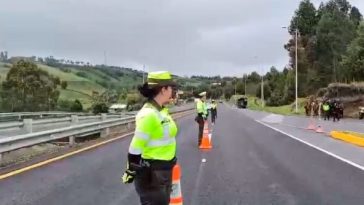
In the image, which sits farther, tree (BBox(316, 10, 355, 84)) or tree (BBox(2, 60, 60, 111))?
tree (BBox(316, 10, 355, 84))

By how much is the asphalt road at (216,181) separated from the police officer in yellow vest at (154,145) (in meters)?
4.20


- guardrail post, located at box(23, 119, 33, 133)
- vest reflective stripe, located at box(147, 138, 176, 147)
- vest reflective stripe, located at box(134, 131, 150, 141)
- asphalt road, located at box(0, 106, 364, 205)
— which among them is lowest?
asphalt road, located at box(0, 106, 364, 205)

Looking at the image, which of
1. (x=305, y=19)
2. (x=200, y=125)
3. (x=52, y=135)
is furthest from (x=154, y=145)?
(x=305, y=19)

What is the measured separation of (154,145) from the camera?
17.1 feet

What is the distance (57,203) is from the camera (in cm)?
932

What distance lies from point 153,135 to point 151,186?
44 cm

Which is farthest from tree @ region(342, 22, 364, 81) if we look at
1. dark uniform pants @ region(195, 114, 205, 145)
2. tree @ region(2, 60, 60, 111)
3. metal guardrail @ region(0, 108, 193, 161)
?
dark uniform pants @ region(195, 114, 205, 145)

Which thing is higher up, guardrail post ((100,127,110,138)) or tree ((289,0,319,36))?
tree ((289,0,319,36))

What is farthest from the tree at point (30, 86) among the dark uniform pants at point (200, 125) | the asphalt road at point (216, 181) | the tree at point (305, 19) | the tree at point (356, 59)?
the tree at point (305, 19)

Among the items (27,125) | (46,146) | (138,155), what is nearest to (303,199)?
(138,155)

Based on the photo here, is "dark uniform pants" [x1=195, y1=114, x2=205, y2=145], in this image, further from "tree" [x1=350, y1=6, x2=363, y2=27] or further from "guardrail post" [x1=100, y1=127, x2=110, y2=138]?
"tree" [x1=350, y1=6, x2=363, y2=27]

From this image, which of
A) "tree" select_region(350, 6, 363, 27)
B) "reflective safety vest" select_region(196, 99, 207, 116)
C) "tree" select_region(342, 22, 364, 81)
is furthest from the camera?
"tree" select_region(350, 6, 363, 27)

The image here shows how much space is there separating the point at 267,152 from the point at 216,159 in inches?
120

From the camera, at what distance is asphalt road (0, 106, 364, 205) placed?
32.2ft
